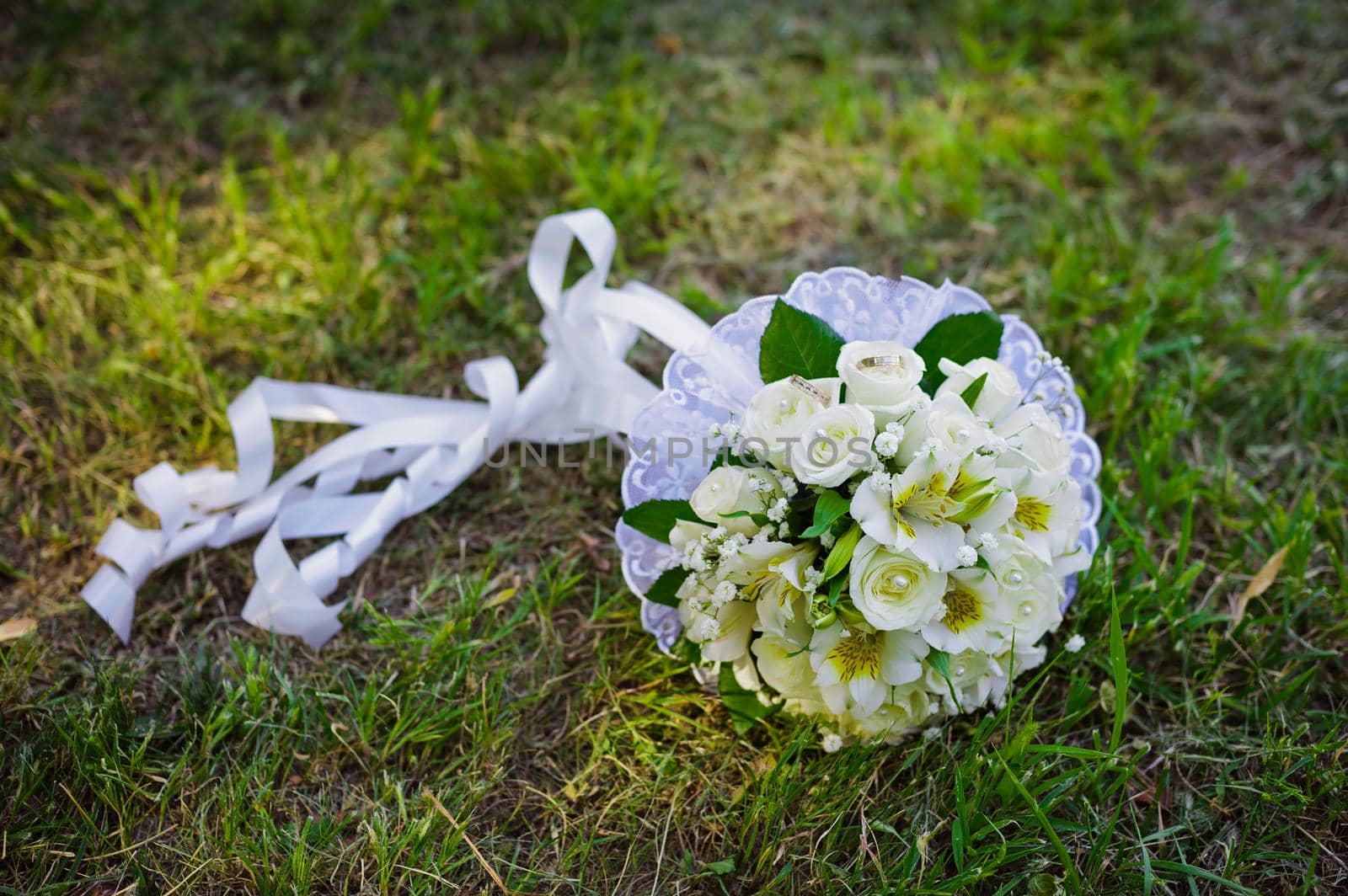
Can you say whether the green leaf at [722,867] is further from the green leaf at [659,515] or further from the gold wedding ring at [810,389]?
the gold wedding ring at [810,389]

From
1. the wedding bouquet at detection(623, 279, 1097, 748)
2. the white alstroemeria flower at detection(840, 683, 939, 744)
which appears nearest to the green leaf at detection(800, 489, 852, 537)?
the wedding bouquet at detection(623, 279, 1097, 748)

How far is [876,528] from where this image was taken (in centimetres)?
130

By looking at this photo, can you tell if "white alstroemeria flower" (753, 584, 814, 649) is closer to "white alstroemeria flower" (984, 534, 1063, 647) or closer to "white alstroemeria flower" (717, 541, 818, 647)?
"white alstroemeria flower" (717, 541, 818, 647)

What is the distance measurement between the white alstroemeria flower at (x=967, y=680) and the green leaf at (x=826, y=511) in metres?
0.29

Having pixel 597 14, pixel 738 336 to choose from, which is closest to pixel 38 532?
pixel 738 336

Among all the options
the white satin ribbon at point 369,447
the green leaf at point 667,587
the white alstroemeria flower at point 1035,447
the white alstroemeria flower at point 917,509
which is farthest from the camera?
the white satin ribbon at point 369,447

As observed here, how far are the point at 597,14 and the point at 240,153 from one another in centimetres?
110

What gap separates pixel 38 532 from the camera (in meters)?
1.94

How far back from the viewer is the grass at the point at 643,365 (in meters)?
1.53

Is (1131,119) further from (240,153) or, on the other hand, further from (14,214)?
(14,214)

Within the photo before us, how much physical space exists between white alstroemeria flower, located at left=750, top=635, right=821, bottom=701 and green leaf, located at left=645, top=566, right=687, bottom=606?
15 centimetres

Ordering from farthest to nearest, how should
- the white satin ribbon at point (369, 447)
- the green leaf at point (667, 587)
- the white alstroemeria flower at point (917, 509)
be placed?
1. the white satin ribbon at point (369, 447)
2. the green leaf at point (667, 587)
3. the white alstroemeria flower at point (917, 509)

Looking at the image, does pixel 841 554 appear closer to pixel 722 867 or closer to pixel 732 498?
pixel 732 498

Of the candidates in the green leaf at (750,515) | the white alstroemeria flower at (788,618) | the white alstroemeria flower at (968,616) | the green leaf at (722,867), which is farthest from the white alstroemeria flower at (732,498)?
the green leaf at (722,867)
